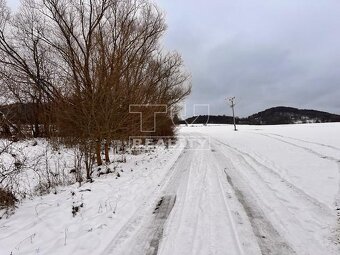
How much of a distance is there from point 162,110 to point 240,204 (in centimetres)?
1691

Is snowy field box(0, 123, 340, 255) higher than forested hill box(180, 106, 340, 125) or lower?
lower

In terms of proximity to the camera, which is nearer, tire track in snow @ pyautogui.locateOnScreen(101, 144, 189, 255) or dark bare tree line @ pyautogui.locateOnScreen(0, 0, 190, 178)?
tire track in snow @ pyautogui.locateOnScreen(101, 144, 189, 255)

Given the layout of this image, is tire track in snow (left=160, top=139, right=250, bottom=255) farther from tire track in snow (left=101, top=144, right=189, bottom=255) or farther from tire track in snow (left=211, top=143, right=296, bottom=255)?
tire track in snow (left=101, top=144, right=189, bottom=255)

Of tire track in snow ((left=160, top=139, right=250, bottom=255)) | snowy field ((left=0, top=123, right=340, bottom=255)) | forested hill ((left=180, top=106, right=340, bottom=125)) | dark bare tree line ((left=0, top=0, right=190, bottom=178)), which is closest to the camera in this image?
tire track in snow ((left=160, top=139, right=250, bottom=255))

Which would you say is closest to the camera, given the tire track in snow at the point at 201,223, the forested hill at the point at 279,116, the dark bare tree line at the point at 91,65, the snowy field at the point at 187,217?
the tire track in snow at the point at 201,223

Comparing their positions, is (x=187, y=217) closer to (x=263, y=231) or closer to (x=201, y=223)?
(x=201, y=223)

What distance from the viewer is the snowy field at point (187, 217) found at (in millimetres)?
4641

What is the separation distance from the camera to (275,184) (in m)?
8.55

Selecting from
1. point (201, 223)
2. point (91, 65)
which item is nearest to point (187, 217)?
point (201, 223)

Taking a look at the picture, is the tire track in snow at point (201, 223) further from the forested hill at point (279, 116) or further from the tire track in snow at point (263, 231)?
the forested hill at point (279, 116)

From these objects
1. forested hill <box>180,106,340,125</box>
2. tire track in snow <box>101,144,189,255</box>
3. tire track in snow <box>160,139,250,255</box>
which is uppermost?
forested hill <box>180,106,340,125</box>

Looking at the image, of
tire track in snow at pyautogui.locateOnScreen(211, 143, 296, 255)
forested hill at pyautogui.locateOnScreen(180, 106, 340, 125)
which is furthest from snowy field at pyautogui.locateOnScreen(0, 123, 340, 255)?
forested hill at pyautogui.locateOnScreen(180, 106, 340, 125)

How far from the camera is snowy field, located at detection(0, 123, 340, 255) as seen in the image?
15.2ft

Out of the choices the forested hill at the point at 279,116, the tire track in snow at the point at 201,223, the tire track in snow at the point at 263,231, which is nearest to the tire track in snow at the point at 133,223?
the tire track in snow at the point at 201,223
